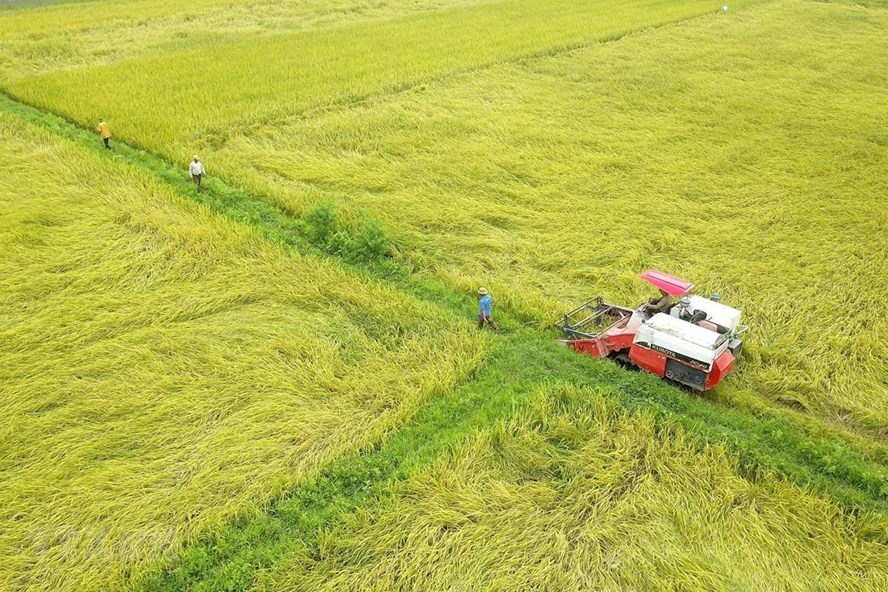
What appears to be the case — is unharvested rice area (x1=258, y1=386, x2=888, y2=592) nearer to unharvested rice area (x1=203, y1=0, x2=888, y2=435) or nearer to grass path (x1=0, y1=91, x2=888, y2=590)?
grass path (x1=0, y1=91, x2=888, y2=590)

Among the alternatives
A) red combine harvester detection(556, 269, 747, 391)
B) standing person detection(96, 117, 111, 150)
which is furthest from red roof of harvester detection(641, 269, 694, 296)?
standing person detection(96, 117, 111, 150)

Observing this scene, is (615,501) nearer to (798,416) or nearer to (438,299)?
(798,416)

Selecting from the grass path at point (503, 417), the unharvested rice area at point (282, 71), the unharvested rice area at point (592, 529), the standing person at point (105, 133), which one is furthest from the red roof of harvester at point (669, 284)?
the standing person at point (105, 133)

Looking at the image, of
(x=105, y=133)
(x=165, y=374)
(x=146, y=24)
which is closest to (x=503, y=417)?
(x=165, y=374)

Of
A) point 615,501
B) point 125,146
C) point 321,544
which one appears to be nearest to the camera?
point 321,544

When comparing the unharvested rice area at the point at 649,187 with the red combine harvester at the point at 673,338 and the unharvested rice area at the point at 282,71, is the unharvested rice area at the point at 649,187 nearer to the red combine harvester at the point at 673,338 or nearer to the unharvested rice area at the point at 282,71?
the red combine harvester at the point at 673,338

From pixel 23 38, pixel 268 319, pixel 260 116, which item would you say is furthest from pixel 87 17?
pixel 268 319

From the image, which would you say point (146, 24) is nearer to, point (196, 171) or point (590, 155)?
point (196, 171)
